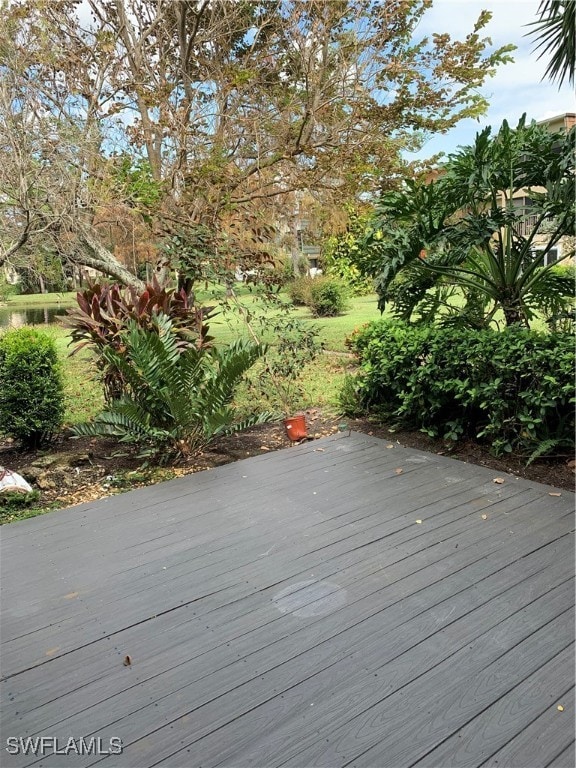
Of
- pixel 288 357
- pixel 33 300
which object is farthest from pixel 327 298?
pixel 288 357

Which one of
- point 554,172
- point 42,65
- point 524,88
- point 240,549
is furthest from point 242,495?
point 42,65

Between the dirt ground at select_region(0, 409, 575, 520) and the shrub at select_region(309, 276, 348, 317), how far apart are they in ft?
24.3

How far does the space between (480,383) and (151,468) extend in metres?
2.25

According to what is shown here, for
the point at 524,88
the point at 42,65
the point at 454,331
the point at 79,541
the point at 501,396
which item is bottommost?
the point at 79,541

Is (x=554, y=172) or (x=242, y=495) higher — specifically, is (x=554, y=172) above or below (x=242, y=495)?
above

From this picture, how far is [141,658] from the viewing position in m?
1.73

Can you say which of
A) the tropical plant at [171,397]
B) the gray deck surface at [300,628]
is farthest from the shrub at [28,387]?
the gray deck surface at [300,628]

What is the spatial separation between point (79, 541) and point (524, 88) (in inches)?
209

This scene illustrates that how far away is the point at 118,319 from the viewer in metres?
3.86

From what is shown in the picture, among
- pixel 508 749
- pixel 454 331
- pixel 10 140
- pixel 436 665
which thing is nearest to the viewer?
pixel 508 749

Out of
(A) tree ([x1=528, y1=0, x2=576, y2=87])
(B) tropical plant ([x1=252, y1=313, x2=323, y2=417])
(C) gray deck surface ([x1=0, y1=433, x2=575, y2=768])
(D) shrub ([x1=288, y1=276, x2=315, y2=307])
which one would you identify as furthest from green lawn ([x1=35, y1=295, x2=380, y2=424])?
(A) tree ([x1=528, y1=0, x2=576, y2=87])

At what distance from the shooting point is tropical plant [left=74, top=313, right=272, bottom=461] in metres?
3.52

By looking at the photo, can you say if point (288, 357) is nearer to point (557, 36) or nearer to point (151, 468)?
point (151, 468)

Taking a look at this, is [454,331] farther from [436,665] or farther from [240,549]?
[436,665]
